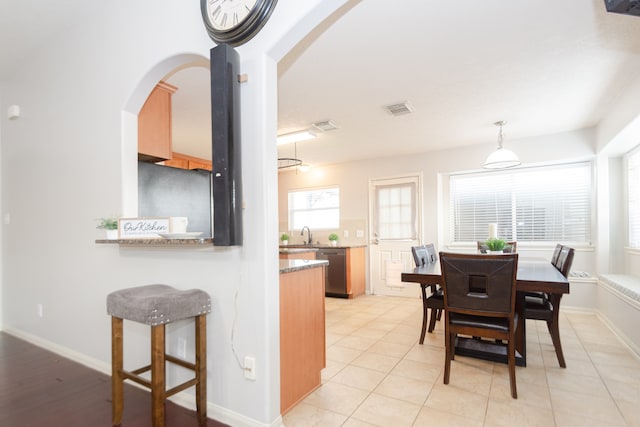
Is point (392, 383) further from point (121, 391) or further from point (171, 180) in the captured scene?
point (171, 180)

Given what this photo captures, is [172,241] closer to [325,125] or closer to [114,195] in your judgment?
[114,195]

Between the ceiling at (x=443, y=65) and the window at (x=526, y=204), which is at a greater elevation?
the ceiling at (x=443, y=65)

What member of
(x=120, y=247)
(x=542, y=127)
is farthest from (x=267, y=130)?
(x=542, y=127)

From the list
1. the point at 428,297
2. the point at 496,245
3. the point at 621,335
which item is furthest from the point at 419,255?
the point at 621,335

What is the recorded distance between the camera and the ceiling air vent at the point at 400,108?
10.8 feet

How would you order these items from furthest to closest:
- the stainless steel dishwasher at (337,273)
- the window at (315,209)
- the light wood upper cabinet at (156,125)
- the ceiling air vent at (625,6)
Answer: the window at (315,209)
the stainless steel dishwasher at (337,273)
the light wood upper cabinet at (156,125)
the ceiling air vent at (625,6)

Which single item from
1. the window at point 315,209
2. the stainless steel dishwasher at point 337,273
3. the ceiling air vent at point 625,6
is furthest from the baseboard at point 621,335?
the window at point 315,209

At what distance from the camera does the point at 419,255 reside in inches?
133

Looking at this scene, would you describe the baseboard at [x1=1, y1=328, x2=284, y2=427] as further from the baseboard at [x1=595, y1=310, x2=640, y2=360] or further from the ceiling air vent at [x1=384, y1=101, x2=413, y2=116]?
the baseboard at [x1=595, y1=310, x2=640, y2=360]

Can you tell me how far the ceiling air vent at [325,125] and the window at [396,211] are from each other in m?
2.02

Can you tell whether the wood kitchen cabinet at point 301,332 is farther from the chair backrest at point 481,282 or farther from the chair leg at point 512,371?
the chair leg at point 512,371

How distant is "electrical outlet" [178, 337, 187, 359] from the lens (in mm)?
1945

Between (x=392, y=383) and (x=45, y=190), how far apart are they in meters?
3.28

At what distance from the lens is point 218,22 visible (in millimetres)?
1750
